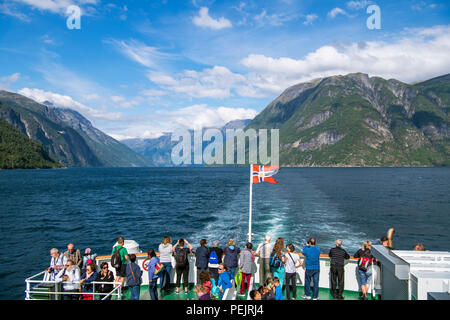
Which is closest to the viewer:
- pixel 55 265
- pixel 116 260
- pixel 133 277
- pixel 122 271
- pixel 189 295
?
pixel 133 277

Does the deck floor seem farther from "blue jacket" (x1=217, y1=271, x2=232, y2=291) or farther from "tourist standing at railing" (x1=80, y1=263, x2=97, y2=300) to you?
"blue jacket" (x1=217, y1=271, x2=232, y2=291)

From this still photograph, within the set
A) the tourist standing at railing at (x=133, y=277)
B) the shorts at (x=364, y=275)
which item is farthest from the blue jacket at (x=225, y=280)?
the shorts at (x=364, y=275)

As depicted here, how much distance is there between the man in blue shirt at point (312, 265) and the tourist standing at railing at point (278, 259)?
858 mm

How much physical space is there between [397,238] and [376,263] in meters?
31.4

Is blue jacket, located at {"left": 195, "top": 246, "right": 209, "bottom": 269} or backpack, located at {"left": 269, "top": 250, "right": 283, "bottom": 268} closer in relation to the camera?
backpack, located at {"left": 269, "top": 250, "right": 283, "bottom": 268}

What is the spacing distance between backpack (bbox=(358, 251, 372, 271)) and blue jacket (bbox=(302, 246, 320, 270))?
5.02 ft

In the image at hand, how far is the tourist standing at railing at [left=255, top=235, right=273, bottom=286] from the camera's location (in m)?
10.8

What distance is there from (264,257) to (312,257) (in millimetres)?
1669

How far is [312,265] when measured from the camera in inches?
421

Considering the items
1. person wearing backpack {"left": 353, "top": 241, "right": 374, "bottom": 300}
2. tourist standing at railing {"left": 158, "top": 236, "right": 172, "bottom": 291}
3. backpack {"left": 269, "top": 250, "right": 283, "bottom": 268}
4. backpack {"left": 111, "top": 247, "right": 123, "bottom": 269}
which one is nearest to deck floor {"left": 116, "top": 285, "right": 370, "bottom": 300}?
person wearing backpack {"left": 353, "top": 241, "right": 374, "bottom": 300}

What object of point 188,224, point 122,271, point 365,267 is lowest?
point 188,224

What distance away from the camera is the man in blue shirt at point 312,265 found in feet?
34.5

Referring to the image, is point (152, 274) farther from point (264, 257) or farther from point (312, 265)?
point (312, 265)

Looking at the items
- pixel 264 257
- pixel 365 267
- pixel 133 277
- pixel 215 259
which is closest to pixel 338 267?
pixel 365 267
